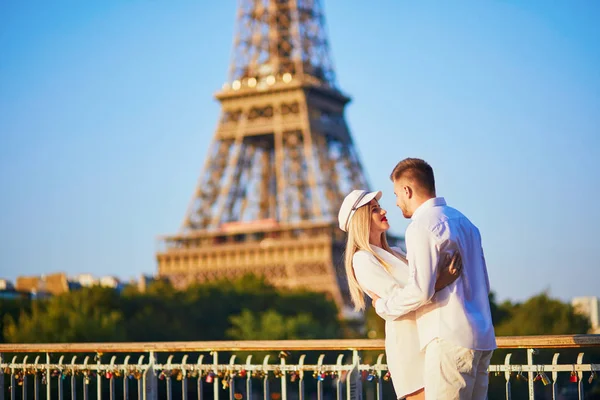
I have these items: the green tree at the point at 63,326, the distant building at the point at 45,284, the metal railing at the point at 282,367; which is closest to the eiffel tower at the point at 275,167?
the distant building at the point at 45,284

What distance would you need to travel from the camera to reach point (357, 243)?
19.8 feet

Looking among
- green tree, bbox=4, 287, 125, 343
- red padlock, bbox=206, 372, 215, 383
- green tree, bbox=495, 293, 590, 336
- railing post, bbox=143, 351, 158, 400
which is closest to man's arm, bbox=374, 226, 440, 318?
red padlock, bbox=206, 372, 215, 383

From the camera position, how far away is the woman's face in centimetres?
609

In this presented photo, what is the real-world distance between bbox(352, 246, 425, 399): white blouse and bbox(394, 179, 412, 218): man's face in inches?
12.8

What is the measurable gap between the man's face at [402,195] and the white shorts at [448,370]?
2.59 feet

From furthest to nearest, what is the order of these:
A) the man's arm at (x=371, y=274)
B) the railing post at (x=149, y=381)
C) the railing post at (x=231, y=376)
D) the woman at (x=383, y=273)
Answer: the railing post at (x=149, y=381) → the railing post at (x=231, y=376) → the man's arm at (x=371, y=274) → the woman at (x=383, y=273)

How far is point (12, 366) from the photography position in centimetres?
1011

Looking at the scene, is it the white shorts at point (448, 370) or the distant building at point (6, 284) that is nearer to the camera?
the white shorts at point (448, 370)

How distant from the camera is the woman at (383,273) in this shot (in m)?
5.74

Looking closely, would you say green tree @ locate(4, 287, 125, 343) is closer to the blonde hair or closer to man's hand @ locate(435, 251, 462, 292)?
the blonde hair

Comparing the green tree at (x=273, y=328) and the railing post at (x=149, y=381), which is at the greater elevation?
the green tree at (x=273, y=328)

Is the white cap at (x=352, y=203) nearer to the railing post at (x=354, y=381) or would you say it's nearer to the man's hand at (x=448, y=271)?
the man's hand at (x=448, y=271)

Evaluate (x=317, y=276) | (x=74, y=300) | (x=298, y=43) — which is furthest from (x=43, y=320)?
(x=298, y=43)

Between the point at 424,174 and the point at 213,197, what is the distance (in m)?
66.5
